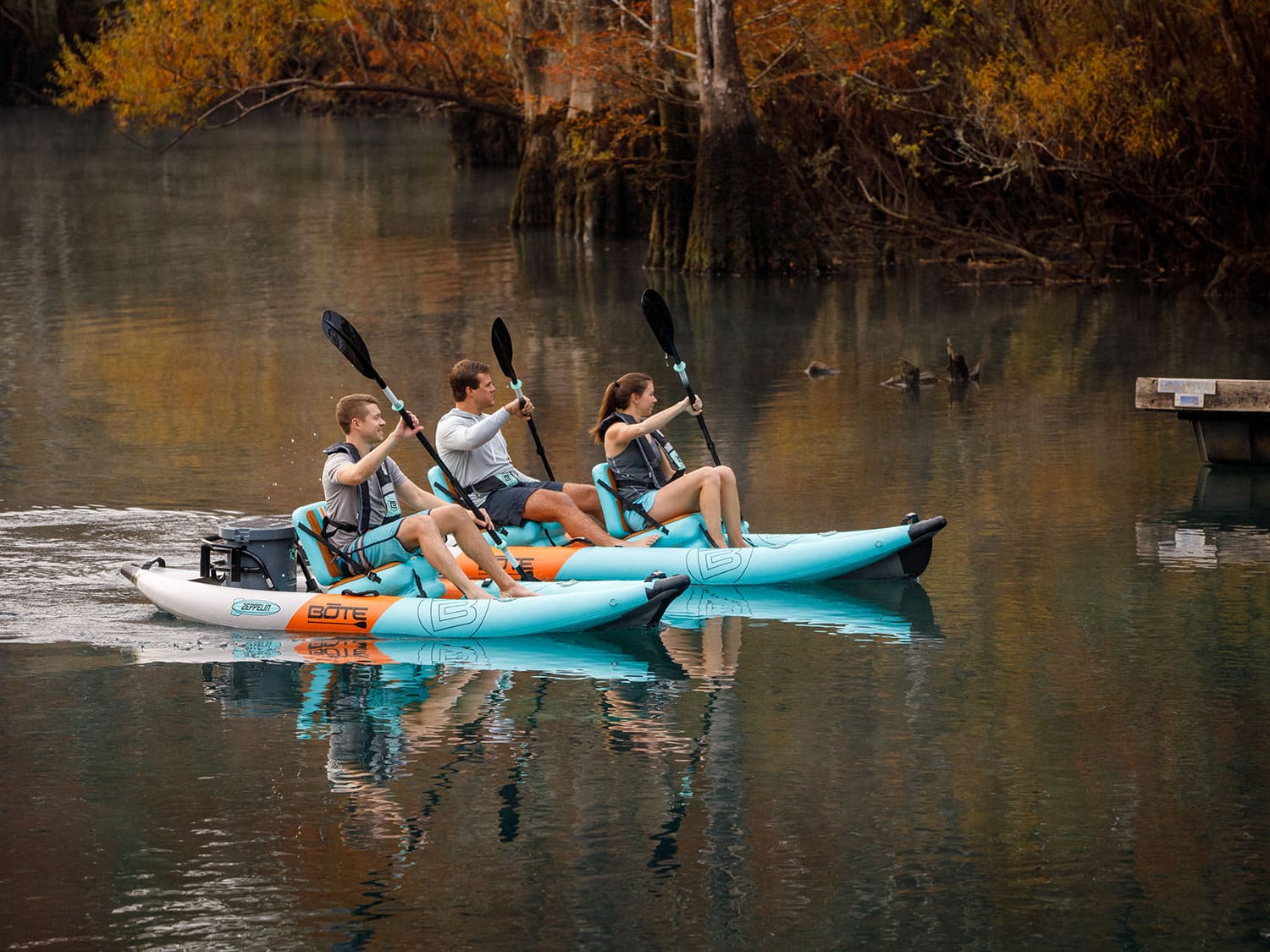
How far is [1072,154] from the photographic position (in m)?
26.8

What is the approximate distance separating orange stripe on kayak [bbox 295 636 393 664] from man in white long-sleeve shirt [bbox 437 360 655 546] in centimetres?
165

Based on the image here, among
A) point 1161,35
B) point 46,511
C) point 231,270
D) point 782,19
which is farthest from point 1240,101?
point 46,511

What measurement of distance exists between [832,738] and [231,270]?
2373cm

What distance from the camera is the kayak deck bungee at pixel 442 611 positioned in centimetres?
1074

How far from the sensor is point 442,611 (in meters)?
10.8

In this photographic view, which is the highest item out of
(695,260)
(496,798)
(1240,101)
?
(1240,101)

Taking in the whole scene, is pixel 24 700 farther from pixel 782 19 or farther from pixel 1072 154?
pixel 782 19

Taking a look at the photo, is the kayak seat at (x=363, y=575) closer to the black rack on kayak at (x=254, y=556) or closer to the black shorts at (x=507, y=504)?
the black rack on kayak at (x=254, y=556)

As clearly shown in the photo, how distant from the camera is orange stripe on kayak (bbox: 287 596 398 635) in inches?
427

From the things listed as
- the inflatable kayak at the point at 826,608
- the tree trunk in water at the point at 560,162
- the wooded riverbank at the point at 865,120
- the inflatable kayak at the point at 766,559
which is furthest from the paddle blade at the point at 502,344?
the tree trunk in water at the point at 560,162

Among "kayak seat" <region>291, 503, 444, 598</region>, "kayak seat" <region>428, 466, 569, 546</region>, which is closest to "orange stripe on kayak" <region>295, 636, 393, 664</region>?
"kayak seat" <region>291, 503, 444, 598</region>

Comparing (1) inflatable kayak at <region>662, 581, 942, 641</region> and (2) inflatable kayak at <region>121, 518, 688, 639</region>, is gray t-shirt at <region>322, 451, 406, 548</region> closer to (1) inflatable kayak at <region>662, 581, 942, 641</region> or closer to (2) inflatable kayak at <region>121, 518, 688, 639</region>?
(2) inflatable kayak at <region>121, 518, 688, 639</region>

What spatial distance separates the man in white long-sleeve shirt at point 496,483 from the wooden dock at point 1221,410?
4835 mm

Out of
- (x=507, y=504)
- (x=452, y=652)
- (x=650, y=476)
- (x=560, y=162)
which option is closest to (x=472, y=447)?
(x=507, y=504)
